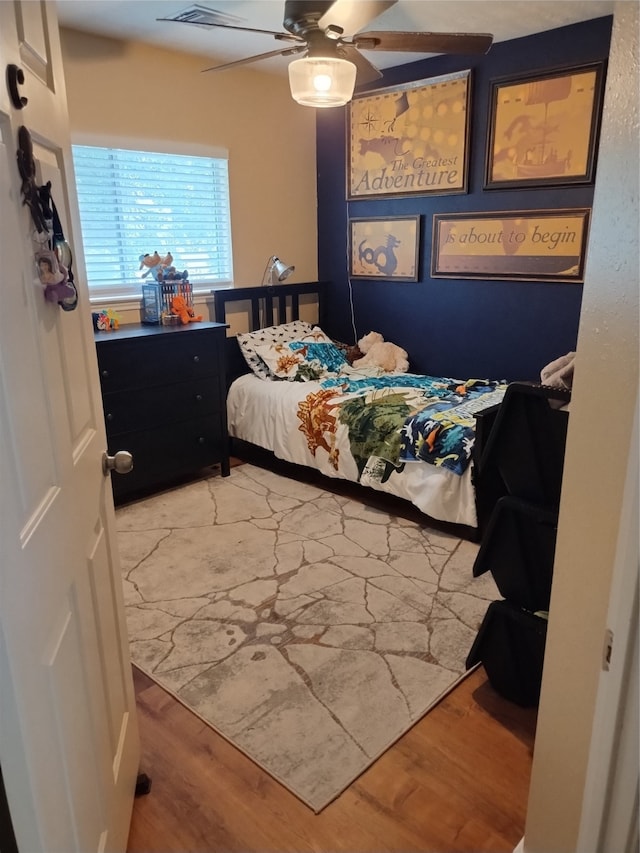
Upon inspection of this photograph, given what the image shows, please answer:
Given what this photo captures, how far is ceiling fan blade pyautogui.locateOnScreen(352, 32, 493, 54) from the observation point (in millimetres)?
2379

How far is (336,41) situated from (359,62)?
0.92 feet

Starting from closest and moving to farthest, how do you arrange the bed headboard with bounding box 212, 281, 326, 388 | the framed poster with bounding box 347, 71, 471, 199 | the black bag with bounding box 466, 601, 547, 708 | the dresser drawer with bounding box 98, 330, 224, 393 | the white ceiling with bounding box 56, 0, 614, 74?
the black bag with bounding box 466, 601, 547, 708, the white ceiling with bounding box 56, 0, 614, 74, the dresser drawer with bounding box 98, 330, 224, 393, the framed poster with bounding box 347, 71, 471, 199, the bed headboard with bounding box 212, 281, 326, 388

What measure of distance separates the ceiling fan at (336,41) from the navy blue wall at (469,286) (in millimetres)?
1214

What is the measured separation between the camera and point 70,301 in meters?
1.11

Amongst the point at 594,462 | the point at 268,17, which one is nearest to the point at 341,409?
the point at 268,17

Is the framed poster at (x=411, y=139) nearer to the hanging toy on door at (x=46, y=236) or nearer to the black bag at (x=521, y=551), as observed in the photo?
the black bag at (x=521, y=551)

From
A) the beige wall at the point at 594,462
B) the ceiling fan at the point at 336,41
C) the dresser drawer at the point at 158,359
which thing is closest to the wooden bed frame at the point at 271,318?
the dresser drawer at the point at 158,359

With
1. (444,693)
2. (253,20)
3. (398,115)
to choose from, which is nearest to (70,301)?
(444,693)

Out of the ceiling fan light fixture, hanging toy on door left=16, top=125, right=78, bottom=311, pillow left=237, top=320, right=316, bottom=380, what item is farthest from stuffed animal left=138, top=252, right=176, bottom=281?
hanging toy on door left=16, top=125, right=78, bottom=311

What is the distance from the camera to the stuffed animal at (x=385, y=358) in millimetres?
4344

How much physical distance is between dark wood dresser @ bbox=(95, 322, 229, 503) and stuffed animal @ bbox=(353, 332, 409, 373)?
3.77 feet

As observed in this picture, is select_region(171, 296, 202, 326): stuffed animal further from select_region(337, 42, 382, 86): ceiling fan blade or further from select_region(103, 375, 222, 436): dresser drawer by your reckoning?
select_region(337, 42, 382, 86): ceiling fan blade

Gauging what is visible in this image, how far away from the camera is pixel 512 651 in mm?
1910

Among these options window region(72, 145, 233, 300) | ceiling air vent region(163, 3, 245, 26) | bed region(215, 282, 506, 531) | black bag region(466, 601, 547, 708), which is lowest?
black bag region(466, 601, 547, 708)
